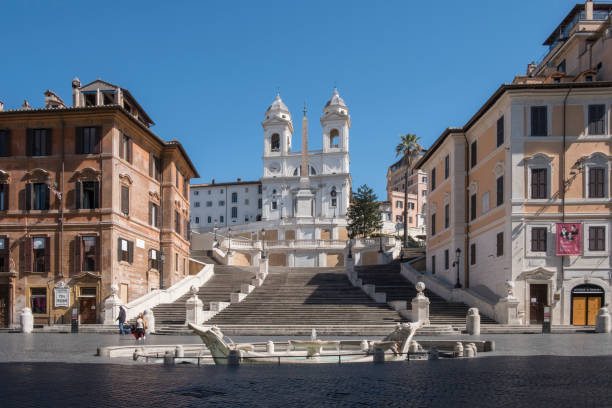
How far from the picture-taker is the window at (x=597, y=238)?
3366 centimetres

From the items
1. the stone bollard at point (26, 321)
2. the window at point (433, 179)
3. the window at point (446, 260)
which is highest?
the window at point (433, 179)

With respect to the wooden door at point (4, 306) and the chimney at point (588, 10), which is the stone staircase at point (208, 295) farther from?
the chimney at point (588, 10)

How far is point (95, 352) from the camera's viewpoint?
21453mm

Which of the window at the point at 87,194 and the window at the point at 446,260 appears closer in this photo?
the window at the point at 87,194

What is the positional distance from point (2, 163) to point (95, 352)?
20.9 metres

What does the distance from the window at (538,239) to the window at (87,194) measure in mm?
23376

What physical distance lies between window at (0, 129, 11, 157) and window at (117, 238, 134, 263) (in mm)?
8375

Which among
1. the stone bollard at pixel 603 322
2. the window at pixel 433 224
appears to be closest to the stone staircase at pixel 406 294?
the window at pixel 433 224

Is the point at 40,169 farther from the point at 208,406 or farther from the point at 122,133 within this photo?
the point at 208,406

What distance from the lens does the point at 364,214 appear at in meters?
81.9

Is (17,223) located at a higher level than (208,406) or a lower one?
higher

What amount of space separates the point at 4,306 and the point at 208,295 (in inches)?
455

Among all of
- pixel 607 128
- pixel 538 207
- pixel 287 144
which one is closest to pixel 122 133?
pixel 538 207

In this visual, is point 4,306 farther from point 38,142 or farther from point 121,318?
point 121,318
